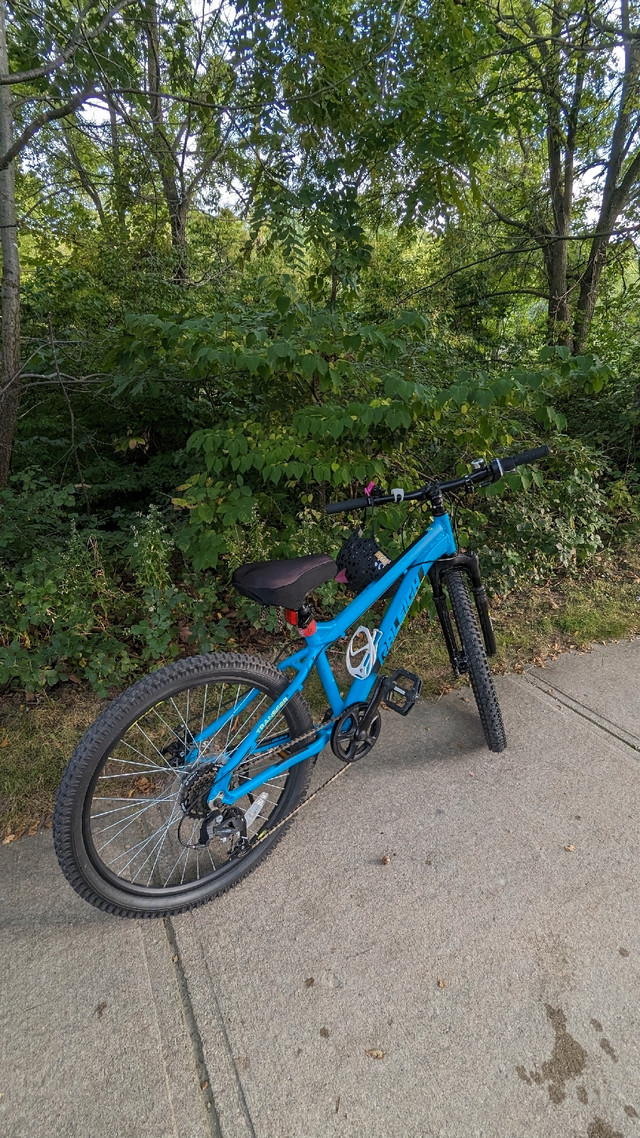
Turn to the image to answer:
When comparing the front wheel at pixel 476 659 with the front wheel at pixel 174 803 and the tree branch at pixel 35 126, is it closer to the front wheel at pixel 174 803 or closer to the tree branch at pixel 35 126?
the front wheel at pixel 174 803

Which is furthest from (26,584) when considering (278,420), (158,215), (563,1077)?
(158,215)

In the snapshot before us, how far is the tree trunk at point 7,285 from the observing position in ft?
8.87

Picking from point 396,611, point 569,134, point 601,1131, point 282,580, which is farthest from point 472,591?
point 569,134

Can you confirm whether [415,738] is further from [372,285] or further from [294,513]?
[372,285]

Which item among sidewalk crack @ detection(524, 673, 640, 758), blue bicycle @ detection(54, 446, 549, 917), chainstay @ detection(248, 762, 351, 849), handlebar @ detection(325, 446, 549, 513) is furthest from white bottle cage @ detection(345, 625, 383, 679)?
sidewalk crack @ detection(524, 673, 640, 758)

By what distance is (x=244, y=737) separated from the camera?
1769 millimetres

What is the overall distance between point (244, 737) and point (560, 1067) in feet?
3.74

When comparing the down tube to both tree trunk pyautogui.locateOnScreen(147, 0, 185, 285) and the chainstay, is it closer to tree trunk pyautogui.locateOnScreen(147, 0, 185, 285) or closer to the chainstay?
the chainstay

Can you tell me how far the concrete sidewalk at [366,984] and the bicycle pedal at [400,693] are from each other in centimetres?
34

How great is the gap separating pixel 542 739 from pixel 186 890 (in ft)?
5.29

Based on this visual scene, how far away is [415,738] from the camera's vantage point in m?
2.45

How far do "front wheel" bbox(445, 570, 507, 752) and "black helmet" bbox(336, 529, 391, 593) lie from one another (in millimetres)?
442

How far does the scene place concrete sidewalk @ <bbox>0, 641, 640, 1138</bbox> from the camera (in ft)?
4.08

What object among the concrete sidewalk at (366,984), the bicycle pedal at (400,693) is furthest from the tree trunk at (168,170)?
the concrete sidewalk at (366,984)
